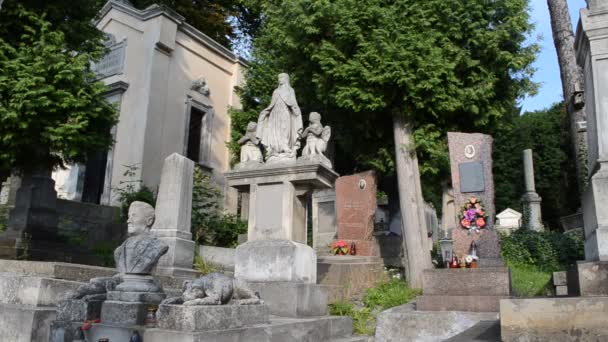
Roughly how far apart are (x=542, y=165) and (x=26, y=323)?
3104 centimetres

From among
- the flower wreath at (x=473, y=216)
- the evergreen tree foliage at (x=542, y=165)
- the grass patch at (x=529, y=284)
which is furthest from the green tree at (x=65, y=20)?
the evergreen tree foliage at (x=542, y=165)

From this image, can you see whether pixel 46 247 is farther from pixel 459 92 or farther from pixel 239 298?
pixel 459 92

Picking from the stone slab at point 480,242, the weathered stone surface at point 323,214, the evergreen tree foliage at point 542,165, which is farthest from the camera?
the evergreen tree foliage at point 542,165

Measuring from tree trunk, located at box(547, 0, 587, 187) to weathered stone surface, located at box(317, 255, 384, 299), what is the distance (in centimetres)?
618

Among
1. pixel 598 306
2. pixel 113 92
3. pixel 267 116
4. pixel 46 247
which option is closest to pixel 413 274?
pixel 267 116

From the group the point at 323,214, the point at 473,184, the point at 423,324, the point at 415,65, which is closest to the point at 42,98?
the point at 415,65

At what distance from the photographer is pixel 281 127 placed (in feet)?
26.0

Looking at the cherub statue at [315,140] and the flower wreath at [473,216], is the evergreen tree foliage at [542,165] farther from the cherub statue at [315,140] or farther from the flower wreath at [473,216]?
the cherub statue at [315,140]

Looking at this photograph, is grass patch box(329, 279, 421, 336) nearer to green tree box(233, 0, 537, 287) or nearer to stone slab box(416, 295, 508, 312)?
stone slab box(416, 295, 508, 312)

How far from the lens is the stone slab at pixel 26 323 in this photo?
514cm

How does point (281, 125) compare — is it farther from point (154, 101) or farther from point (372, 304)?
point (154, 101)

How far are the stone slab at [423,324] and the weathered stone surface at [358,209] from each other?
6.24 m

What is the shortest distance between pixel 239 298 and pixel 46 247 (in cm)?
749

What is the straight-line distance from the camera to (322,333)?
6496 mm
